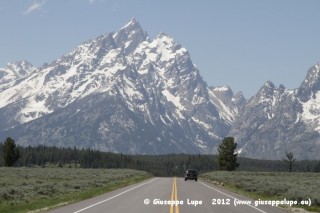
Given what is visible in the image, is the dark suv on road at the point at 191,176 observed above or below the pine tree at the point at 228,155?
below

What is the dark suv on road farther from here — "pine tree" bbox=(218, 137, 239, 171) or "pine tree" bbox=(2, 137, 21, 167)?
"pine tree" bbox=(2, 137, 21, 167)

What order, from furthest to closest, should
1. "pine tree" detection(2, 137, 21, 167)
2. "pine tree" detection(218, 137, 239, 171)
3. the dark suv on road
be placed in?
"pine tree" detection(2, 137, 21, 167)
"pine tree" detection(218, 137, 239, 171)
the dark suv on road

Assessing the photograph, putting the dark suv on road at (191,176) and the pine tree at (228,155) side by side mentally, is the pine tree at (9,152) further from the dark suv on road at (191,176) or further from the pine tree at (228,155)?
the dark suv on road at (191,176)

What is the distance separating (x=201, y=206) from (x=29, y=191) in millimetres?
16446

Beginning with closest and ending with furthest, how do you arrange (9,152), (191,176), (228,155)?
1. (191,176)
2. (228,155)
3. (9,152)

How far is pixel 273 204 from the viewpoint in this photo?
35281 millimetres

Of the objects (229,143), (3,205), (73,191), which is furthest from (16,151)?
(3,205)

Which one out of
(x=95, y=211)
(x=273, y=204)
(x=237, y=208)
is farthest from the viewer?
(x=273, y=204)

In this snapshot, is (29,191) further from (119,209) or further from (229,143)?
(229,143)

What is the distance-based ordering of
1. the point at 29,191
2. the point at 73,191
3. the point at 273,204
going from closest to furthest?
the point at 273,204 < the point at 29,191 < the point at 73,191

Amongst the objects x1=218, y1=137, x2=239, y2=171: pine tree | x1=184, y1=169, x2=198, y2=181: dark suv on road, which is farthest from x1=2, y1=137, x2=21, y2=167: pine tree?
x1=184, y1=169, x2=198, y2=181: dark suv on road

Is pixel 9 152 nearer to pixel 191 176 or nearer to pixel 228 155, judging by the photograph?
pixel 228 155

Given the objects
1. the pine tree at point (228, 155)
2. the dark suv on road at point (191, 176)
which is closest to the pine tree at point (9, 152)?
the pine tree at point (228, 155)

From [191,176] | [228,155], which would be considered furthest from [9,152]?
[191,176]
